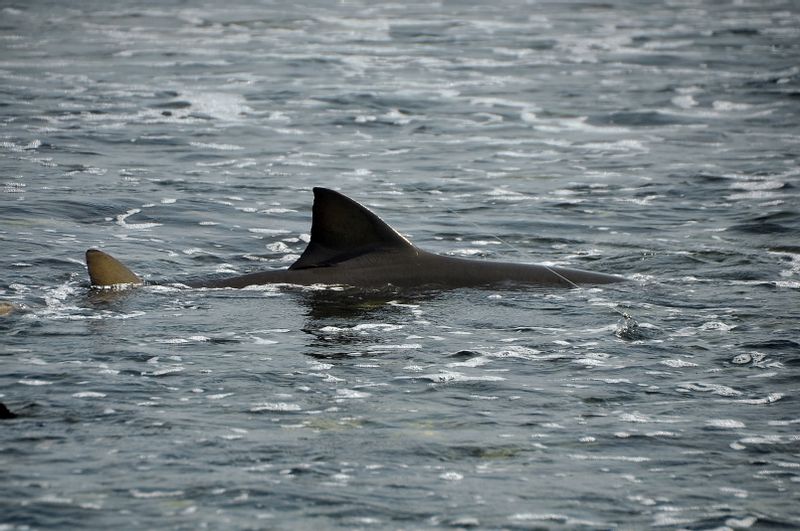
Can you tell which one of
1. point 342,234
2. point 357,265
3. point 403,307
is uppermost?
point 342,234

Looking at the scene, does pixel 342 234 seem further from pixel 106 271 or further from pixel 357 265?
pixel 106 271

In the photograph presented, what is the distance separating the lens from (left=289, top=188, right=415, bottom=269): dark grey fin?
1012cm

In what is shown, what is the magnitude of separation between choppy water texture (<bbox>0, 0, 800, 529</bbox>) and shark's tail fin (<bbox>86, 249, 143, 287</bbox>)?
0.23 m

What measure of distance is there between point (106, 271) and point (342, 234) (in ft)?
6.07

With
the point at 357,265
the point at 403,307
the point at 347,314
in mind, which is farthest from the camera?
the point at 357,265

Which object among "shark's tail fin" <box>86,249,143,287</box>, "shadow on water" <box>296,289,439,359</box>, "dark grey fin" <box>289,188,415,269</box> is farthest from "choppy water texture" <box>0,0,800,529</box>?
"dark grey fin" <box>289,188,415,269</box>

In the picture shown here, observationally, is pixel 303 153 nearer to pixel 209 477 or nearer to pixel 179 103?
pixel 179 103

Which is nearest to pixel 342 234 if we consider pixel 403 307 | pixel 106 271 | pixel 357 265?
pixel 357 265

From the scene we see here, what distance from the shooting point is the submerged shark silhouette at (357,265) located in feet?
33.4

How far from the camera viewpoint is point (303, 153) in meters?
17.9

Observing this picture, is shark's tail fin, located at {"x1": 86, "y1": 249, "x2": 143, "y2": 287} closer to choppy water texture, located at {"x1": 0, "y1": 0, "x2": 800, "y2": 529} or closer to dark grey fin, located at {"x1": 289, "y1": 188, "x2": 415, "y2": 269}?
choppy water texture, located at {"x1": 0, "y1": 0, "x2": 800, "y2": 529}

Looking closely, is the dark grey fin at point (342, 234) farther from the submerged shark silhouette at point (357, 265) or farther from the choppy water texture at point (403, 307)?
the choppy water texture at point (403, 307)

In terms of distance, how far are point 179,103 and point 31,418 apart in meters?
14.7

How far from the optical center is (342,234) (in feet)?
33.9
